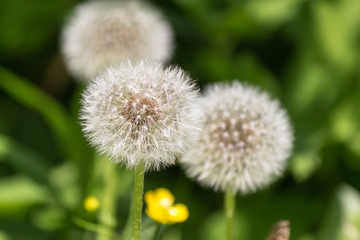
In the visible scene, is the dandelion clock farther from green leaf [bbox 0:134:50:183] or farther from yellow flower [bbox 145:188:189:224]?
green leaf [bbox 0:134:50:183]

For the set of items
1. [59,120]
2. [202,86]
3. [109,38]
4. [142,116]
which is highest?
[202,86]

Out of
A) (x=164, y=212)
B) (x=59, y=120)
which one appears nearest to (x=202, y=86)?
(x=59, y=120)

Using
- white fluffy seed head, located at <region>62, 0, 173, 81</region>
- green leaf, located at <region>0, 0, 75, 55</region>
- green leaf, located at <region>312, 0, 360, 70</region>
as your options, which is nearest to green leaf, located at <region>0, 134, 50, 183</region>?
white fluffy seed head, located at <region>62, 0, 173, 81</region>

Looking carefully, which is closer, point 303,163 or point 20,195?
point 303,163

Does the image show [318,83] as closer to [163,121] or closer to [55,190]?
[55,190]

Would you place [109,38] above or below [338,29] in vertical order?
below

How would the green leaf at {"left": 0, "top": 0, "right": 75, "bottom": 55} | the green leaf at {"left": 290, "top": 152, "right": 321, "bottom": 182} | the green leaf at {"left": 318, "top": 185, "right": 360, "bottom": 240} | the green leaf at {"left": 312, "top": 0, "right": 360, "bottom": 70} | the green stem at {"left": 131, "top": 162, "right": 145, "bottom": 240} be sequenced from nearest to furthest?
the green stem at {"left": 131, "top": 162, "right": 145, "bottom": 240} → the green leaf at {"left": 318, "top": 185, "right": 360, "bottom": 240} → the green leaf at {"left": 290, "top": 152, "right": 321, "bottom": 182} → the green leaf at {"left": 312, "top": 0, "right": 360, "bottom": 70} → the green leaf at {"left": 0, "top": 0, "right": 75, "bottom": 55}

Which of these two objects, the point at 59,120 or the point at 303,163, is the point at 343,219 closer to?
the point at 303,163
